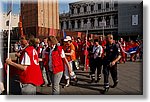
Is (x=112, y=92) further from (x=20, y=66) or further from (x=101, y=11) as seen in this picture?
(x=20, y=66)

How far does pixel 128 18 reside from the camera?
3.29 meters

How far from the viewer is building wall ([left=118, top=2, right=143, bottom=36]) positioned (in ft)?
10.3

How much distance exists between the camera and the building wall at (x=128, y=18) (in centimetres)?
313

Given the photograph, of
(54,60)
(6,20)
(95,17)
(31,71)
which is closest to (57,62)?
(54,60)

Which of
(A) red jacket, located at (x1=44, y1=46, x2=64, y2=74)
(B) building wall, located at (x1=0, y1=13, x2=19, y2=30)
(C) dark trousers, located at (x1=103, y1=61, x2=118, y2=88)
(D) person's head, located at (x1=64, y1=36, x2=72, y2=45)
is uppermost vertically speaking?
(B) building wall, located at (x1=0, y1=13, x2=19, y2=30)

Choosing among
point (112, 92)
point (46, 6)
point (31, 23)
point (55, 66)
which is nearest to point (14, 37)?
point (31, 23)

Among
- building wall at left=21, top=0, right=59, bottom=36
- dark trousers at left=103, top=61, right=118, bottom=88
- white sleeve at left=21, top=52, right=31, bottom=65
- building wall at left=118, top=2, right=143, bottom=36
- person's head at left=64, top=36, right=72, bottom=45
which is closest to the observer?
white sleeve at left=21, top=52, right=31, bottom=65

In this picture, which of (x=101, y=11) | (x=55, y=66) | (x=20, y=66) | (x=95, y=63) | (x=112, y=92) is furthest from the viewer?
(x=95, y=63)

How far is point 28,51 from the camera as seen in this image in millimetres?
2494

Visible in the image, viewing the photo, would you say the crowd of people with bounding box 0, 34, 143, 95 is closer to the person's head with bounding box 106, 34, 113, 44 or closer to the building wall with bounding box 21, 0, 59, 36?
the person's head with bounding box 106, 34, 113, 44

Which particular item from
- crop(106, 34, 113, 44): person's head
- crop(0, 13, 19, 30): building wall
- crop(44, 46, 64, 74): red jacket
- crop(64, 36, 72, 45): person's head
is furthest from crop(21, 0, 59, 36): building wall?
crop(106, 34, 113, 44): person's head

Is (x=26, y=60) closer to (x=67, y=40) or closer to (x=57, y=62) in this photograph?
(x=57, y=62)

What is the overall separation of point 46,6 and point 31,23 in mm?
312

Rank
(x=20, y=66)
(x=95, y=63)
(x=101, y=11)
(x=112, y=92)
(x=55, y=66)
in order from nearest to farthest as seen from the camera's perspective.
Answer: (x=20, y=66) → (x=55, y=66) → (x=112, y=92) → (x=101, y=11) → (x=95, y=63)
